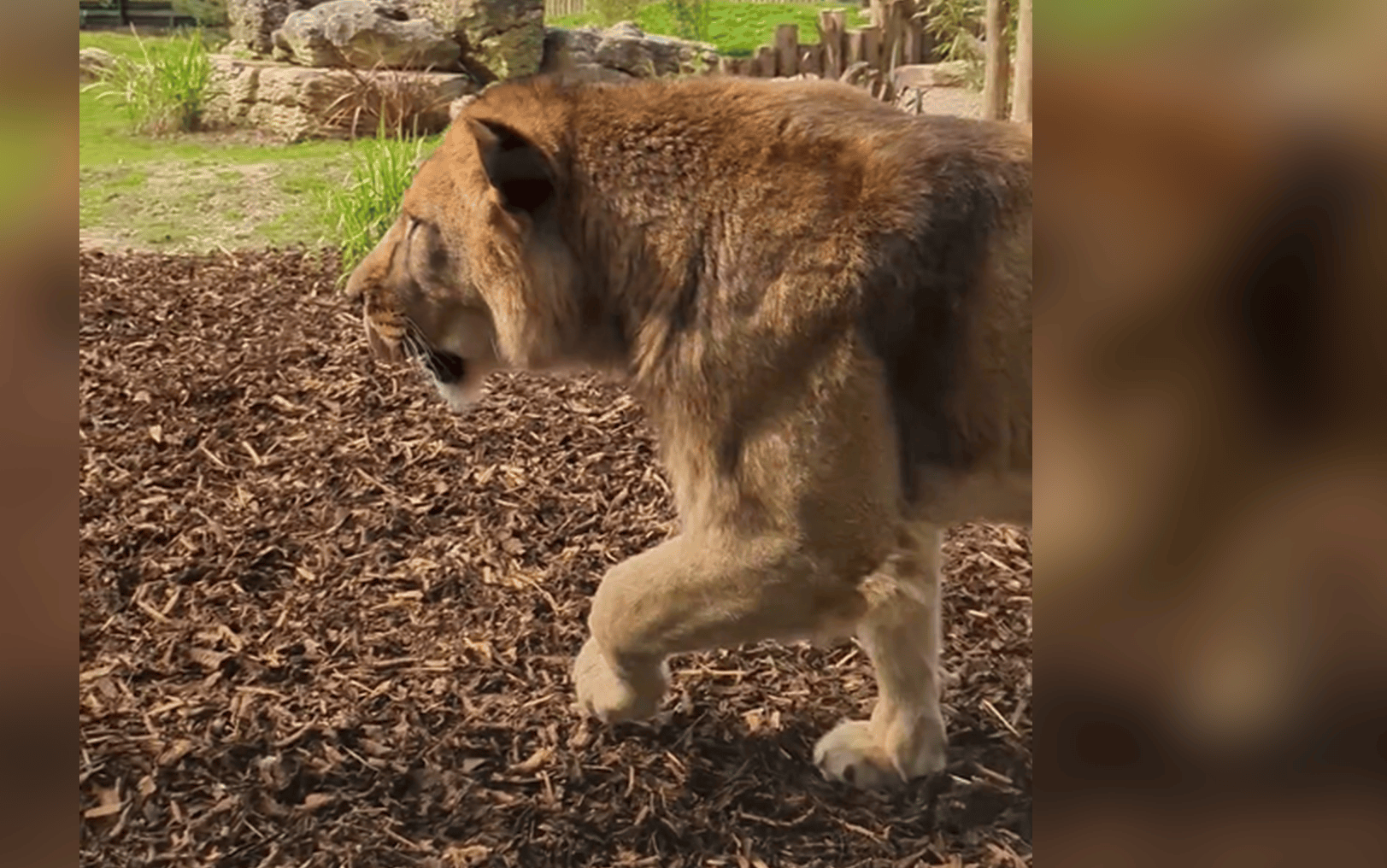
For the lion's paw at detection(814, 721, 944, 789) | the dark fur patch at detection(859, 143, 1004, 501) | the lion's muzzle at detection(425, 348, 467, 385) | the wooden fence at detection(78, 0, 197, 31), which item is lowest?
the lion's paw at detection(814, 721, 944, 789)

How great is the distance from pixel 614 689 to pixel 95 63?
13.7 ft

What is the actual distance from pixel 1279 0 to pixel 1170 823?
0.50 meters

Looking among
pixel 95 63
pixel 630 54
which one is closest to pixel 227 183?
pixel 95 63

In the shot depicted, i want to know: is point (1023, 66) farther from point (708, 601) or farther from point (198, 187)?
point (198, 187)

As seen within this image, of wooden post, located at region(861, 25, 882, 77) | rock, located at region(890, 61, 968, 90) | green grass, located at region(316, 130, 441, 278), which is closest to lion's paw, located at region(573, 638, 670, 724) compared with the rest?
green grass, located at region(316, 130, 441, 278)

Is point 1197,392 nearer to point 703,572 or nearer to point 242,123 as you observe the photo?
point 703,572

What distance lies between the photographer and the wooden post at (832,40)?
6309 millimetres

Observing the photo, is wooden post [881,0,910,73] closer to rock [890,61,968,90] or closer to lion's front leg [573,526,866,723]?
rock [890,61,968,90]

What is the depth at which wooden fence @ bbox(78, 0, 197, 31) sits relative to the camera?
6258 mm

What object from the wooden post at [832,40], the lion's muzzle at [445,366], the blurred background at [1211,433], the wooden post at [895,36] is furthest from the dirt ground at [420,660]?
the wooden post at [895,36]

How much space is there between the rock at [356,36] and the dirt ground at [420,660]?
2604 millimetres

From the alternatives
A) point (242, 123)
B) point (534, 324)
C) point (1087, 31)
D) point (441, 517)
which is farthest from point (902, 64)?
point (1087, 31)

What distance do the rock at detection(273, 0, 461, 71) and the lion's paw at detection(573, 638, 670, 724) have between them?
5109 millimetres

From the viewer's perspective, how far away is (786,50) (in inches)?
236
